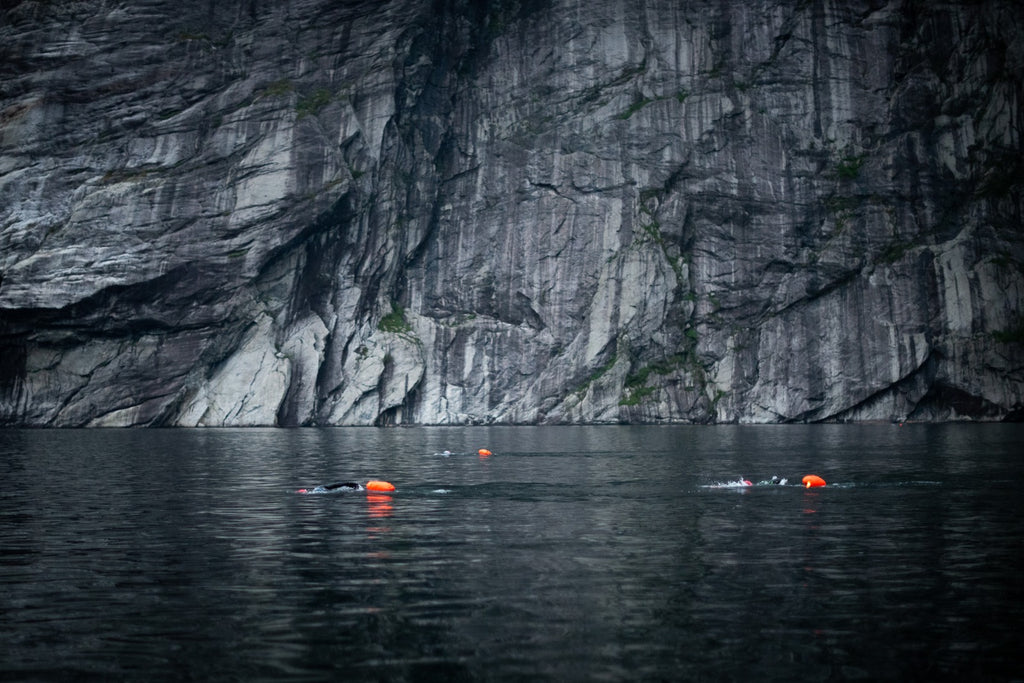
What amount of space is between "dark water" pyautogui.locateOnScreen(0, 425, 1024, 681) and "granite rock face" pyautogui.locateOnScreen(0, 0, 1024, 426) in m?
79.1

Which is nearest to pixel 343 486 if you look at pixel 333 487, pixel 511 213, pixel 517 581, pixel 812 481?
pixel 333 487

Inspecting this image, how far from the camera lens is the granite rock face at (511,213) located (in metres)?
113

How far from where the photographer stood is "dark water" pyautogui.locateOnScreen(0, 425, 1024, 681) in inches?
496

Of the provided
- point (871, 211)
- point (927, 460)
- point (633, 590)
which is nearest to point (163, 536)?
point (633, 590)

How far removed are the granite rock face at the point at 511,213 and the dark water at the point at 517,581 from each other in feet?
260

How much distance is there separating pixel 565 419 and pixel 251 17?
220 feet

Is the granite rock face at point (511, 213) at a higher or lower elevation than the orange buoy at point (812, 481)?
higher

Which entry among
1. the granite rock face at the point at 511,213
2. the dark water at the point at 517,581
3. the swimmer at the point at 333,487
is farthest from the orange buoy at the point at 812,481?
the granite rock face at the point at 511,213

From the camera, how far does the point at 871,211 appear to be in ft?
416

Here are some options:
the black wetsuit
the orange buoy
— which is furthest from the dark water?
the black wetsuit

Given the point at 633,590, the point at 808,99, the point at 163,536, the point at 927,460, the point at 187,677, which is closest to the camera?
the point at 187,677

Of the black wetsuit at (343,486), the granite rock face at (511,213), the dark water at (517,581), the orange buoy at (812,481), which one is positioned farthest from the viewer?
the granite rock face at (511,213)

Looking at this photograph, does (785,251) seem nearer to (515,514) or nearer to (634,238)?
(634,238)

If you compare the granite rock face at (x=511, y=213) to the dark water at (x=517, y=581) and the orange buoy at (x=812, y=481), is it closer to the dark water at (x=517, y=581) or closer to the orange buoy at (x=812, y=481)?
the dark water at (x=517, y=581)
